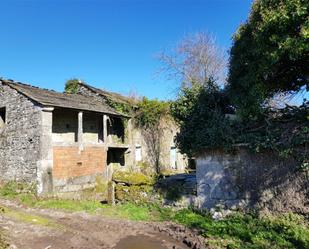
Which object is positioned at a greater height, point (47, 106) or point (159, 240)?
point (47, 106)

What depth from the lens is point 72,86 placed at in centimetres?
2344

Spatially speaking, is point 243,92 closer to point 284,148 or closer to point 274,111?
point 274,111

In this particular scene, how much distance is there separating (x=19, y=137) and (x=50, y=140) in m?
2.08

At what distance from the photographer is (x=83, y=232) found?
8414 millimetres

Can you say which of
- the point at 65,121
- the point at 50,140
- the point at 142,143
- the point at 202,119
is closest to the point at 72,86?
the point at 65,121

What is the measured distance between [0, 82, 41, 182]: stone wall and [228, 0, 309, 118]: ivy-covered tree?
408 inches

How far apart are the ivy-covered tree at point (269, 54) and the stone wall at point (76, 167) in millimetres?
9965

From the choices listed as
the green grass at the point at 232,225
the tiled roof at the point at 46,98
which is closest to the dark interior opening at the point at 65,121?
the tiled roof at the point at 46,98

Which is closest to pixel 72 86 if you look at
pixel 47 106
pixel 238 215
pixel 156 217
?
pixel 47 106

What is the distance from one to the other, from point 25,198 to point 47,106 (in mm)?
4537

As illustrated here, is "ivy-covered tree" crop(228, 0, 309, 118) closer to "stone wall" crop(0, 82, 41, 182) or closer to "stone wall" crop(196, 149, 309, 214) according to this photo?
"stone wall" crop(196, 149, 309, 214)

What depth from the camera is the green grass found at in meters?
7.02

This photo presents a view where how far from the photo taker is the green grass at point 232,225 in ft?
23.0

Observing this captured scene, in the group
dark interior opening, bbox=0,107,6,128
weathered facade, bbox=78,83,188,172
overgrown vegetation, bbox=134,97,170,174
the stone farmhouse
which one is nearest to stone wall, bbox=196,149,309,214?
the stone farmhouse
